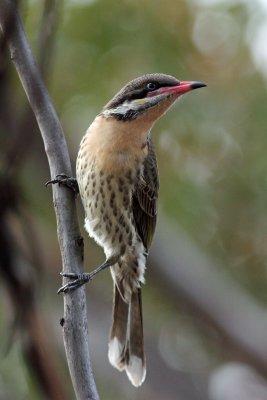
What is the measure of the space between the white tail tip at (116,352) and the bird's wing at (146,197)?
65 centimetres

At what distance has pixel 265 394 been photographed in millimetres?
5844

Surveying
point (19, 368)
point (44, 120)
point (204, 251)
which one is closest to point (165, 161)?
point (204, 251)

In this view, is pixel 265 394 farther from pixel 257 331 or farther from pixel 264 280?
pixel 264 280

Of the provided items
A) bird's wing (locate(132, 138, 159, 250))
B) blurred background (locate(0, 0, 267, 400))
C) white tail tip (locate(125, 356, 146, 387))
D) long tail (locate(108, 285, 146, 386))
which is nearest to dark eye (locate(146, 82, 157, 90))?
bird's wing (locate(132, 138, 159, 250))

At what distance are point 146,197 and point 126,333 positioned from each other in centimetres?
90

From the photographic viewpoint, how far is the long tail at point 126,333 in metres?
5.13

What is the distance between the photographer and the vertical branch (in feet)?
9.50

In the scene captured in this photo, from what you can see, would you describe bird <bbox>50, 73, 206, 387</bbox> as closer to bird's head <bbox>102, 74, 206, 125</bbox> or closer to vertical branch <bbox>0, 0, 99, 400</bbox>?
bird's head <bbox>102, 74, 206, 125</bbox>

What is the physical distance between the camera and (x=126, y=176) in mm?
4637

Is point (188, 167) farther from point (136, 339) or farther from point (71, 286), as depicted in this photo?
point (71, 286)

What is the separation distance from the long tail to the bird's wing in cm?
44

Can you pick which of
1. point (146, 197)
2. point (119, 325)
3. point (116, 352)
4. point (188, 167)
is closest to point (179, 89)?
point (146, 197)

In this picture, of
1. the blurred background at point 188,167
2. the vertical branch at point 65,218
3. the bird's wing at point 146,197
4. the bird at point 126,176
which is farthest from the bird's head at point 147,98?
the blurred background at point 188,167

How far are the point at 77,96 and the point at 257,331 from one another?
2.20 metres
